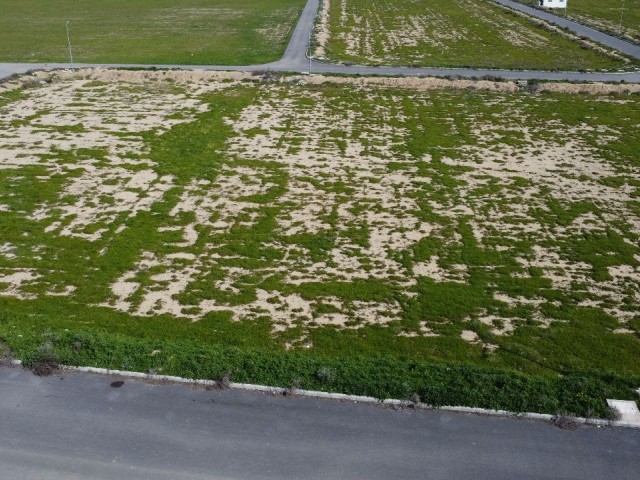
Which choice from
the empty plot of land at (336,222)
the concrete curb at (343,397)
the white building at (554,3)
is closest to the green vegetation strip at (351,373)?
the concrete curb at (343,397)

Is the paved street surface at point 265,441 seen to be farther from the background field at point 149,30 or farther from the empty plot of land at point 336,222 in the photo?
the background field at point 149,30

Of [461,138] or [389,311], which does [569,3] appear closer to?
[461,138]

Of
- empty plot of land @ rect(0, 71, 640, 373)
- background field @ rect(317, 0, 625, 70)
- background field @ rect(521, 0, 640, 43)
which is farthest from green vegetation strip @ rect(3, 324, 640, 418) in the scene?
background field @ rect(521, 0, 640, 43)

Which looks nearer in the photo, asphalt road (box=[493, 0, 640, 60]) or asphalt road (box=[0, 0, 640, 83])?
asphalt road (box=[0, 0, 640, 83])

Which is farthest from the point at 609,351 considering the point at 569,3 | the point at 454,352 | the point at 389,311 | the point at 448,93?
the point at 569,3

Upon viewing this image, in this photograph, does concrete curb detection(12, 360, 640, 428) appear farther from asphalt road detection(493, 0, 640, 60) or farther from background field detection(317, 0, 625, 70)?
asphalt road detection(493, 0, 640, 60)

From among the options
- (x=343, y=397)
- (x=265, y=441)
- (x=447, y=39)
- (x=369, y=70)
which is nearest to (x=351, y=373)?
Result: (x=343, y=397)
